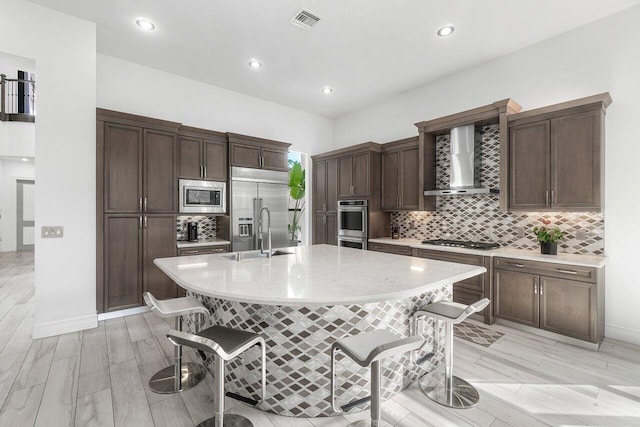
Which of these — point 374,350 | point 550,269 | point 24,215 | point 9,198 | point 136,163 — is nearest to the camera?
point 374,350

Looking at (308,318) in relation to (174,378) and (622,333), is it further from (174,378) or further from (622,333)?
(622,333)

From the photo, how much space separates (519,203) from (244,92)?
4.63 meters

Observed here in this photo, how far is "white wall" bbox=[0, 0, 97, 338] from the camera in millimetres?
2979

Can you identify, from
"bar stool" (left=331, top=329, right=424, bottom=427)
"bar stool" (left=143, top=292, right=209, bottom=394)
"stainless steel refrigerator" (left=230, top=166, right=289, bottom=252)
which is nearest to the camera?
"bar stool" (left=331, top=329, right=424, bottom=427)

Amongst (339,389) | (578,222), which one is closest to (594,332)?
(578,222)

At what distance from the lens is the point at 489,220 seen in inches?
156

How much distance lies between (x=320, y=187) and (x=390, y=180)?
5.44ft

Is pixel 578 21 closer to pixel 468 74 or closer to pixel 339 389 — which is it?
pixel 468 74

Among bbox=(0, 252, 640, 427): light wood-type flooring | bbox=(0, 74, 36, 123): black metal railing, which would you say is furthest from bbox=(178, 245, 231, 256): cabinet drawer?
bbox=(0, 74, 36, 123): black metal railing

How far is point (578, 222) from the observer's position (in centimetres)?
325

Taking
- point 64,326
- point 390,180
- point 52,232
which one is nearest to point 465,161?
point 390,180

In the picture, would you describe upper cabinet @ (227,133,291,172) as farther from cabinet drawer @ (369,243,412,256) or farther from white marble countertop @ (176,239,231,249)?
cabinet drawer @ (369,243,412,256)

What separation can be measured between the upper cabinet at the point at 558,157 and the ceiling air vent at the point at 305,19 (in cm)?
261

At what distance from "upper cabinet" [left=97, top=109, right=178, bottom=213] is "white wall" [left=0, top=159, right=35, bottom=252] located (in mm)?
8448
